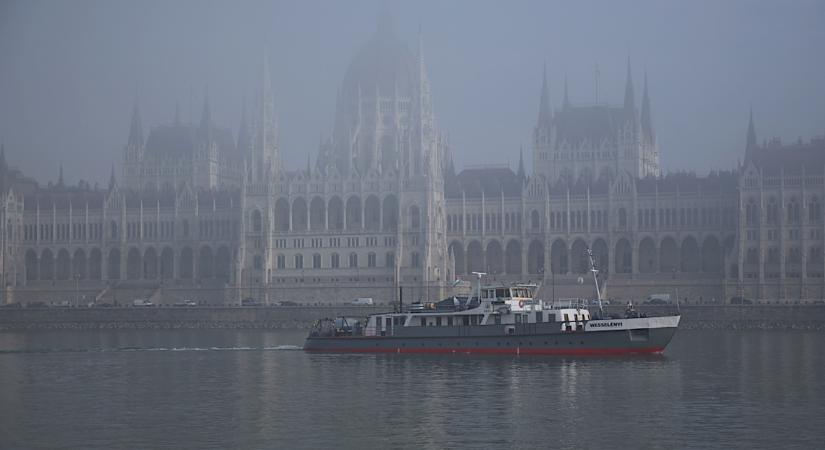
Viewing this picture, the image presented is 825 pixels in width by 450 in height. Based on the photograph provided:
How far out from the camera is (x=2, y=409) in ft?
211

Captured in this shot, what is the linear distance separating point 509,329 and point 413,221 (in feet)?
251

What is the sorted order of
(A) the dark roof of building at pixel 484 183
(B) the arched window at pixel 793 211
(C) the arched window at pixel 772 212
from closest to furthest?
1. (B) the arched window at pixel 793 211
2. (C) the arched window at pixel 772 212
3. (A) the dark roof of building at pixel 484 183

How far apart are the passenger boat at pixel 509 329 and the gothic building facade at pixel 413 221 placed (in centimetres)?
5530

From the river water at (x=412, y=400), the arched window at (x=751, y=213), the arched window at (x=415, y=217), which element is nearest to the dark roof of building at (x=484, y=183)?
the arched window at (x=415, y=217)

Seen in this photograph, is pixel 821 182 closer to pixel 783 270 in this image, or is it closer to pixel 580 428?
pixel 783 270

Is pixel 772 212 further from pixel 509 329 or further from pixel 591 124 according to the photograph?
pixel 509 329

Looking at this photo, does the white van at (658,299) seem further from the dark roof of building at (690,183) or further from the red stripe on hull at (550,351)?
the red stripe on hull at (550,351)

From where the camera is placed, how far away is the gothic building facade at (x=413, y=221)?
154 m

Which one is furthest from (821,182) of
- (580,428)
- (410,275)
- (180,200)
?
(580,428)

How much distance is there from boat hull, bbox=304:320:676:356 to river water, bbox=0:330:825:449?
4.59 ft

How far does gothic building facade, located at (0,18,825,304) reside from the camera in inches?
6043

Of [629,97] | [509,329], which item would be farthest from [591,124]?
[509,329]

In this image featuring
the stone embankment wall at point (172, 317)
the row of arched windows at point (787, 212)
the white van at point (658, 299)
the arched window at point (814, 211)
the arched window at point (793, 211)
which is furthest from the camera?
the arched window at point (793, 211)

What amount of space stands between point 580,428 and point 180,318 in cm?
9757
